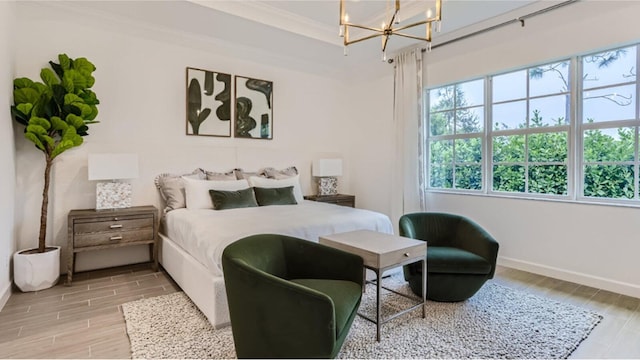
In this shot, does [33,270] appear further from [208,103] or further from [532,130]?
[532,130]

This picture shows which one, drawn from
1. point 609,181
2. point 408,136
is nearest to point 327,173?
point 408,136

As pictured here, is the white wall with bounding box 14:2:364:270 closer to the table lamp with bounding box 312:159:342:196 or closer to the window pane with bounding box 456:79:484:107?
the table lamp with bounding box 312:159:342:196

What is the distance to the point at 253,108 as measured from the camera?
15.4 ft

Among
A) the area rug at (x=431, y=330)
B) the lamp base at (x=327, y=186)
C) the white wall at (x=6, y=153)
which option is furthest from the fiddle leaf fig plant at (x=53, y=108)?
the lamp base at (x=327, y=186)

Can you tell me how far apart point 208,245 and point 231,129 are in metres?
2.42

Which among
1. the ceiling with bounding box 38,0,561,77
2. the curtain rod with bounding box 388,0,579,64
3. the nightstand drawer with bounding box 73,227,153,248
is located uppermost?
the ceiling with bounding box 38,0,561,77

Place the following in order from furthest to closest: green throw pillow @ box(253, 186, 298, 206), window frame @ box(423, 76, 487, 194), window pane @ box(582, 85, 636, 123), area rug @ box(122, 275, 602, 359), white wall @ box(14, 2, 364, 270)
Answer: window frame @ box(423, 76, 487, 194)
green throw pillow @ box(253, 186, 298, 206)
white wall @ box(14, 2, 364, 270)
window pane @ box(582, 85, 636, 123)
area rug @ box(122, 275, 602, 359)

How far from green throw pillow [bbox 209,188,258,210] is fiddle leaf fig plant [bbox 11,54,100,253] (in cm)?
140

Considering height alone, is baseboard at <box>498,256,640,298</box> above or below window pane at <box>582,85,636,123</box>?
below

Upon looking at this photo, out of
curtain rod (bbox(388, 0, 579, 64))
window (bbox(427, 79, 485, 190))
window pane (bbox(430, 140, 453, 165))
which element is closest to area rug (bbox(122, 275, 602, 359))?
window (bbox(427, 79, 485, 190))

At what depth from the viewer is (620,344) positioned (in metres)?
2.12

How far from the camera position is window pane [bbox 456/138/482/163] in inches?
166

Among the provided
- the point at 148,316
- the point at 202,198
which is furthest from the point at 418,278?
the point at 202,198

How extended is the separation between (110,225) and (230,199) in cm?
119
